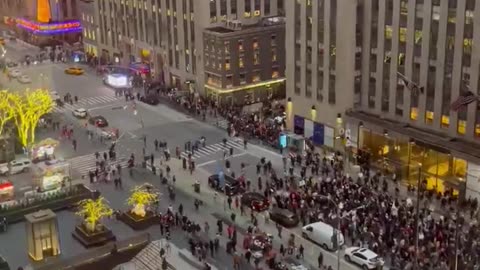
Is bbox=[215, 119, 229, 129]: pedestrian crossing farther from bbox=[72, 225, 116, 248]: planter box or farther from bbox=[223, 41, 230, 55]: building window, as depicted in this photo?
bbox=[72, 225, 116, 248]: planter box

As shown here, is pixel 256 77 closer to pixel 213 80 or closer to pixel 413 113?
pixel 213 80

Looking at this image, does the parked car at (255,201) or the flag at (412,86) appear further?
the flag at (412,86)

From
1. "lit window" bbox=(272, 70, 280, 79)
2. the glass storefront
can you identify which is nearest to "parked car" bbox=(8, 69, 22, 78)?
"lit window" bbox=(272, 70, 280, 79)

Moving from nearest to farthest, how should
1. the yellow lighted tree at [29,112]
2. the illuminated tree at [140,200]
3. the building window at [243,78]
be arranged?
1. the illuminated tree at [140,200]
2. the yellow lighted tree at [29,112]
3. the building window at [243,78]

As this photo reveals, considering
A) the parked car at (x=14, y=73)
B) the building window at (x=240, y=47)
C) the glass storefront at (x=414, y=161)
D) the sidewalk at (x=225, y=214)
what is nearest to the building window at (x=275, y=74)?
the building window at (x=240, y=47)

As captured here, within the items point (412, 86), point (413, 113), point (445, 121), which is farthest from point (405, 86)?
point (445, 121)

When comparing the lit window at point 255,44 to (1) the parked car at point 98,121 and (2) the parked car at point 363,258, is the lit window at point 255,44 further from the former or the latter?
Answer: (2) the parked car at point 363,258

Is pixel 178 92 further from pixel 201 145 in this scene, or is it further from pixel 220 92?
pixel 201 145

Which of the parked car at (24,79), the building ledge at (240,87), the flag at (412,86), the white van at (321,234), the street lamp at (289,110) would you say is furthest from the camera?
the parked car at (24,79)
